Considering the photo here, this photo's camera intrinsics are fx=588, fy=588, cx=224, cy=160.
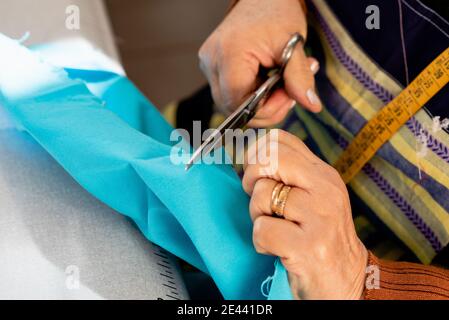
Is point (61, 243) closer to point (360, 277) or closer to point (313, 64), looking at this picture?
point (360, 277)

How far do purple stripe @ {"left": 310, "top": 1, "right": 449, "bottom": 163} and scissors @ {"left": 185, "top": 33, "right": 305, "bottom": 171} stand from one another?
0.07 m

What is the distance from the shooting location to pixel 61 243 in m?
0.63

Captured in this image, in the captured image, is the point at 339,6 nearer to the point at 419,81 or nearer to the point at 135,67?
the point at 419,81

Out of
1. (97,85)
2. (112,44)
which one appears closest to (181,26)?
(112,44)

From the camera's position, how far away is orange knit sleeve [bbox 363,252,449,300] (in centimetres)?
65

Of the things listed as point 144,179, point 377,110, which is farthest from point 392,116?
point 144,179

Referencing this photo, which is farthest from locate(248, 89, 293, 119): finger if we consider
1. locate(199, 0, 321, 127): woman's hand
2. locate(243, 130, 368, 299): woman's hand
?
locate(243, 130, 368, 299): woman's hand

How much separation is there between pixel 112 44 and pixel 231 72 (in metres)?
0.21

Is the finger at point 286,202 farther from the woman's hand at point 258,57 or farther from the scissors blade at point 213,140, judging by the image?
the woman's hand at point 258,57

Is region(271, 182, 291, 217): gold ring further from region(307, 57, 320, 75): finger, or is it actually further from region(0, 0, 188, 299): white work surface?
region(307, 57, 320, 75): finger

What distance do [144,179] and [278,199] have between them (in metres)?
0.15

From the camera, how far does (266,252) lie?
58 cm

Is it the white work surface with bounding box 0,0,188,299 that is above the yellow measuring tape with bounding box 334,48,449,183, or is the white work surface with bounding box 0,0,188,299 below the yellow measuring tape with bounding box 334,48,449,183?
below
